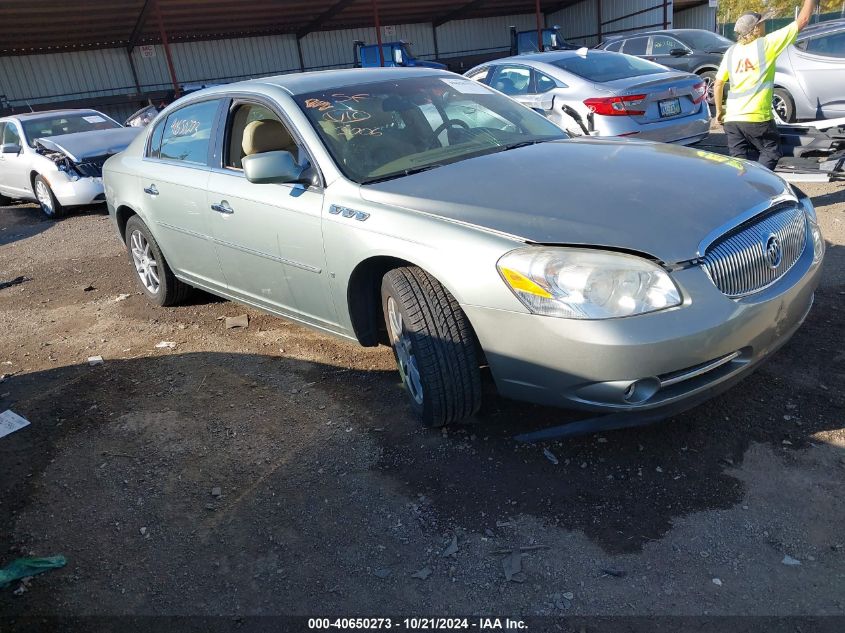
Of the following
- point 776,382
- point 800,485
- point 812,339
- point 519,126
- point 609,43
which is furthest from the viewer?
point 609,43

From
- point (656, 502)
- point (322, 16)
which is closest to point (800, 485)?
point (656, 502)

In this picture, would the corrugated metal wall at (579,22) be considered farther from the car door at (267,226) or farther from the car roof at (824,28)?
the car door at (267,226)

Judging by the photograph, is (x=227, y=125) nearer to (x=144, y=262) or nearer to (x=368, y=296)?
(x=368, y=296)

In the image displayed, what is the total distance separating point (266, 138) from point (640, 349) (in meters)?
2.53

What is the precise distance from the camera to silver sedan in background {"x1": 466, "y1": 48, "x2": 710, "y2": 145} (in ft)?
24.2

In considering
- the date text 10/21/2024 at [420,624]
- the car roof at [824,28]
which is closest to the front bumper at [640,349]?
the date text 10/21/2024 at [420,624]

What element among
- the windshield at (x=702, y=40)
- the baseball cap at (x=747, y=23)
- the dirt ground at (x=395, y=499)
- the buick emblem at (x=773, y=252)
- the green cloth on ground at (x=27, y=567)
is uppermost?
the baseball cap at (x=747, y=23)

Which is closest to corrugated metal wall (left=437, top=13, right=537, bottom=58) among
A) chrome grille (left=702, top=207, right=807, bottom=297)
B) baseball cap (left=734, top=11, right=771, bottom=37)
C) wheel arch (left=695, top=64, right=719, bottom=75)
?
wheel arch (left=695, top=64, right=719, bottom=75)

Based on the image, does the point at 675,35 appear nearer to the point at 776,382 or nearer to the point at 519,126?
the point at 519,126

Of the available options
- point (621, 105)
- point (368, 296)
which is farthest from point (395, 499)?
point (621, 105)

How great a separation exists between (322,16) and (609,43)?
1423cm

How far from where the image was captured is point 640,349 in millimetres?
2508

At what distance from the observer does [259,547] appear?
8.90 ft

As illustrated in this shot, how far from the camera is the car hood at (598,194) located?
8.79 ft
